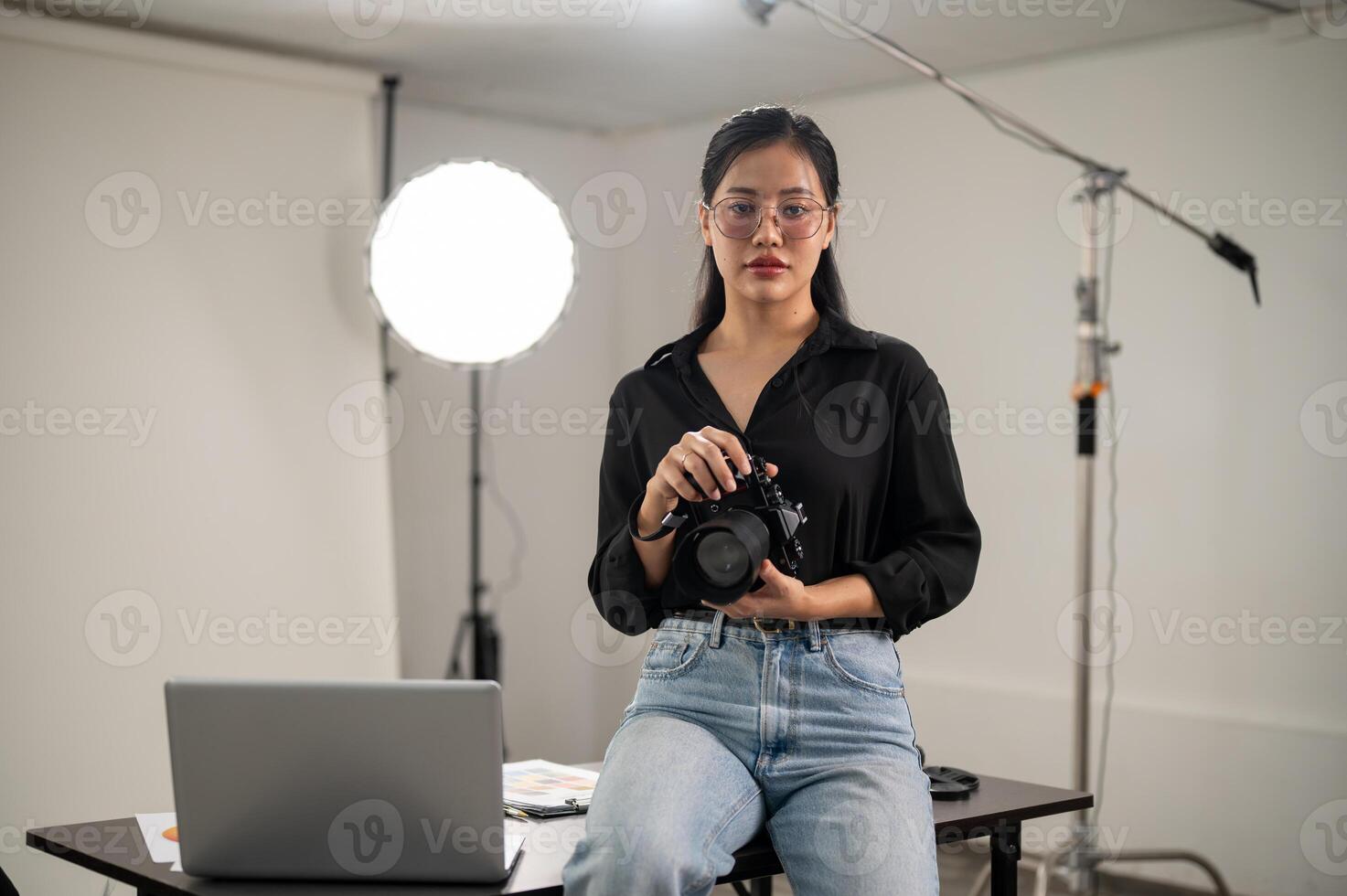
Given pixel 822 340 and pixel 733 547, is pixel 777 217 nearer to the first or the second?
pixel 822 340

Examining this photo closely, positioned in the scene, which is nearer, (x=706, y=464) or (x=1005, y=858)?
(x=706, y=464)

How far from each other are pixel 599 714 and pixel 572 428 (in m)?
0.93

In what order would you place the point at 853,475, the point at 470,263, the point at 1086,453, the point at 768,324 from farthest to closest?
1. the point at 470,263
2. the point at 1086,453
3. the point at 768,324
4. the point at 853,475

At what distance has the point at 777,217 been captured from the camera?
159 centimetres

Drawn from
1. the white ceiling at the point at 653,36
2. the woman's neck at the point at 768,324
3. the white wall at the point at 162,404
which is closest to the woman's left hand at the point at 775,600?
the woman's neck at the point at 768,324

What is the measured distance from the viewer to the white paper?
1.41 metres

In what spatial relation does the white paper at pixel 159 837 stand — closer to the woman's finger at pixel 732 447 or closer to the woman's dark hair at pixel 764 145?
A: the woman's finger at pixel 732 447

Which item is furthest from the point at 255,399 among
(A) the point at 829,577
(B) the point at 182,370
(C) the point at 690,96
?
(A) the point at 829,577

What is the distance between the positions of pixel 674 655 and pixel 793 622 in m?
0.14

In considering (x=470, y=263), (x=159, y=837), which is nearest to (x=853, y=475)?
(x=159, y=837)

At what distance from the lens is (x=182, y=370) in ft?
10.1

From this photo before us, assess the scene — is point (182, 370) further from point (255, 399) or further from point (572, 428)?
point (572, 428)

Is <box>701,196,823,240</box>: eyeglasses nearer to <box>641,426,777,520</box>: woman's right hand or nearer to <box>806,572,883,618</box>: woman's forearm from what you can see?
<box>641,426,777,520</box>: woman's right hand

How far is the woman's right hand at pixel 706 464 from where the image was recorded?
138 cm
